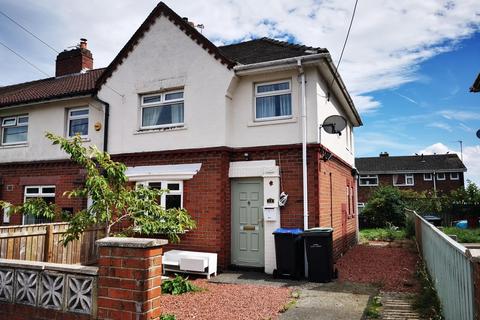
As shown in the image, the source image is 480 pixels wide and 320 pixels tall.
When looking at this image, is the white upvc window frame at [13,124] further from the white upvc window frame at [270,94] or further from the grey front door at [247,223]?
the white upvc window frame at [270,94]

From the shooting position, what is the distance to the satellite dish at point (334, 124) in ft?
32.4

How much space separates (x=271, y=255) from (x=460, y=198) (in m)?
21.5

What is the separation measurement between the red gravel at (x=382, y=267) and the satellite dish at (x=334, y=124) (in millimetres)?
3625

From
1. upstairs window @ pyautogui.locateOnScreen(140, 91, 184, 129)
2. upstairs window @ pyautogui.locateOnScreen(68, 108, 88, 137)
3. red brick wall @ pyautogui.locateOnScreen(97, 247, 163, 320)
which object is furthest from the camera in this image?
upstairs window @ pyautogui.locateOnScreen(68, 108, 88, 137)

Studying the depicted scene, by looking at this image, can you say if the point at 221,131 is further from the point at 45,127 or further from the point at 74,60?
the point at 74,60

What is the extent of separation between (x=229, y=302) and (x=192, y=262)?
2.39m

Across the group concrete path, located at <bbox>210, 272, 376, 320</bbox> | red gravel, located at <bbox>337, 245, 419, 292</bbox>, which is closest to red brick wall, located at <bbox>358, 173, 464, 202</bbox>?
red gravel, located at <bbox>337, 245, 419, 292</bbox>

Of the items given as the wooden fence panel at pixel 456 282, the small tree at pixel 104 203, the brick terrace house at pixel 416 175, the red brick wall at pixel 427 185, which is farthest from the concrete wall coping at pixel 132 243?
the red brick wall at pixel 427 185

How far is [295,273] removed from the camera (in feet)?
28.7

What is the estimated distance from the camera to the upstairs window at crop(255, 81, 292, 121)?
10.2 m

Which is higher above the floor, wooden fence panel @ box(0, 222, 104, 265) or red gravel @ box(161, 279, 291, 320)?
wooden fence panel @ box(0, 222, 104, 265)

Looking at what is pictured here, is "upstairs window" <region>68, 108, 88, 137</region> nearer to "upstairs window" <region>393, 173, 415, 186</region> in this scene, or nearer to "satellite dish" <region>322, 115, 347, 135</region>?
"satellite dish" <region>322, 115, 347, 135</region>

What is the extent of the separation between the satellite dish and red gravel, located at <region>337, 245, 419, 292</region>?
11.9 ft

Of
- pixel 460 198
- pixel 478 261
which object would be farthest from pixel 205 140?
pixel 460 198
